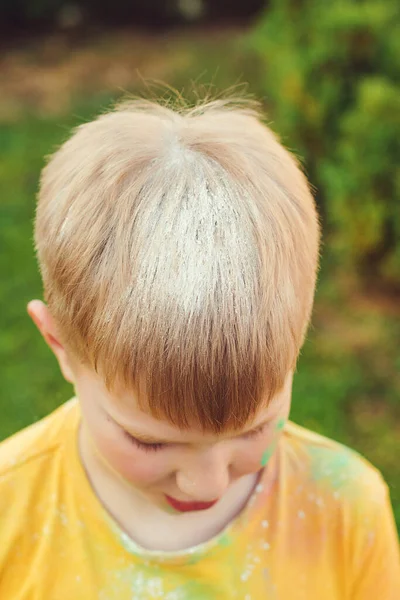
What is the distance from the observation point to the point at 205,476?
1.25 m

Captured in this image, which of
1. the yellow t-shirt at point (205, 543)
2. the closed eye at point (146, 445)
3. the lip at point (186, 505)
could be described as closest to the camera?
the closed eye at point (146, 445)

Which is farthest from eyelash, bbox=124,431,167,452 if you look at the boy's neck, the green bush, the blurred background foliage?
the green bush

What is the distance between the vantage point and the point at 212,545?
1.50 metres

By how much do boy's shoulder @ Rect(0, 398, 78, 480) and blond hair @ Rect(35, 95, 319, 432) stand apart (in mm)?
340

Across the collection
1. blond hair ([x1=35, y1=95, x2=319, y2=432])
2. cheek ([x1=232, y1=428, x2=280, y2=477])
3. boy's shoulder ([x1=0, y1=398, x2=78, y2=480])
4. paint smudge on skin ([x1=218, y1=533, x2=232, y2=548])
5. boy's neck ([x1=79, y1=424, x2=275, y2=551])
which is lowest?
paint smudge on skin ([x1=218, y1=533, x2=232, y2=548])

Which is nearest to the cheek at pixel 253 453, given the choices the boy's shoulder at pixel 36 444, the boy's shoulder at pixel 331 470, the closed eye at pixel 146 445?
the closed eye at pixel 146 445

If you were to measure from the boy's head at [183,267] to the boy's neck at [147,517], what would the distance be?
331 mm

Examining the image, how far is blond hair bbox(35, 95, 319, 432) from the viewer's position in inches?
43.6

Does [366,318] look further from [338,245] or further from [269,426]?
[269,426]

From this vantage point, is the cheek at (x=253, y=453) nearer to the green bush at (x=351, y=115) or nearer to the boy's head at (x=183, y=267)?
the boy's head at (x=183, y=267)

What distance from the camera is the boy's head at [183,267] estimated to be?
1.11 m

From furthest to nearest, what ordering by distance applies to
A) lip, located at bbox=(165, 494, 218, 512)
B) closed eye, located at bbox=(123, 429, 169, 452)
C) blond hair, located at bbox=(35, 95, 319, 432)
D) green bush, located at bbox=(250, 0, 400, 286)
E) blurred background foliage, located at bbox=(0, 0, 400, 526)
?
green bush, located at bbox=(250, 0, 400, 286)
blurred background foliage, located at bbox=(0, 0, 400, 526)
lip, located at bbox=(165, 494, 218, 512)
closed eye, located at bbox=(123, 429, 169, 452)
blond hair, located at bbox=(35, 95, 319, 432)

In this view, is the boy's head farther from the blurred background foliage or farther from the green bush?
the green bush

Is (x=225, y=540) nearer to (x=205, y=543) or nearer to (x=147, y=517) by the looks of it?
(x=205, y=543)
